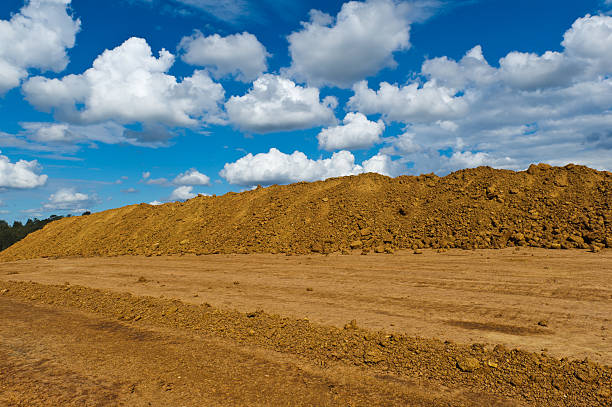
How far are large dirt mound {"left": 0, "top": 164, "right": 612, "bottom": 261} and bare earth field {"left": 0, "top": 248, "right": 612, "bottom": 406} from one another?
201 cm

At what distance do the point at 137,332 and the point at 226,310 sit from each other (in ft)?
7.28

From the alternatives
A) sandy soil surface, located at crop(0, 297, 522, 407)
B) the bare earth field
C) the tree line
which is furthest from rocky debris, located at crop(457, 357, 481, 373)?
the tree line

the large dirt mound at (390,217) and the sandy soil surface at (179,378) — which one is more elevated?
the large dirt mound at (390,217)

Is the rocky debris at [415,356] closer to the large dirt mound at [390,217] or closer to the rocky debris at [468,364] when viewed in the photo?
the rocky debris at [468,364]

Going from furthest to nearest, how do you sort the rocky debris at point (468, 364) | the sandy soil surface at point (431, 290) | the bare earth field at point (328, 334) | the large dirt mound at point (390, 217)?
the large dirt mound at point (390, 217)
the sandy soil surface at point (431, 290)
the rocky debris at point (468, 364)
the bare earth field at point (328, 334)

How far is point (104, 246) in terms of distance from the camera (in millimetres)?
28031

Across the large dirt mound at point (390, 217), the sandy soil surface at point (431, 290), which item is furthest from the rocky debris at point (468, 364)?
the large dirt mound at point (390, 217)

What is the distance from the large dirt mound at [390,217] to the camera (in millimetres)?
15492

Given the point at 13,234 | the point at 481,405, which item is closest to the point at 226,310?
the point at 481,405

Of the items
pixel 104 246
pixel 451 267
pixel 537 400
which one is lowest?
pixel 537 400

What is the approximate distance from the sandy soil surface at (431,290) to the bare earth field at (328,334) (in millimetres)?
53

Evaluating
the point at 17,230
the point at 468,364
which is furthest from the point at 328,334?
the point at 17,230

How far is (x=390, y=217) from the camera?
19.6 meters

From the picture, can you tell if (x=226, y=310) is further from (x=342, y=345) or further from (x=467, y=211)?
(x=467, y=211)
